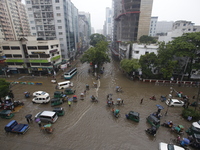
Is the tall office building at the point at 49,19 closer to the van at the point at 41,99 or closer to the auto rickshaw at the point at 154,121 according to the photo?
the van at the point at 41,99

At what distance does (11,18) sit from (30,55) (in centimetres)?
5877

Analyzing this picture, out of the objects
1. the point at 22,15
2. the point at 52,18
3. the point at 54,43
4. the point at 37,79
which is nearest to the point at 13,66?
the point at 37,79

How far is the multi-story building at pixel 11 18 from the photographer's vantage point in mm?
62094

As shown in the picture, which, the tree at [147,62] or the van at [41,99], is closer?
the van at [41,99]

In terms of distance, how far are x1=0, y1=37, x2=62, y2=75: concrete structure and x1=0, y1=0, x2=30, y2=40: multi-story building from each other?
35573 mm

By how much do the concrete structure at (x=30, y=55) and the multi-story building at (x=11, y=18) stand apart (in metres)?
35.6

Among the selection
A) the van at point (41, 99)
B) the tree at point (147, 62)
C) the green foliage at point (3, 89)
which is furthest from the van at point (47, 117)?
the tree at point (147, 62)

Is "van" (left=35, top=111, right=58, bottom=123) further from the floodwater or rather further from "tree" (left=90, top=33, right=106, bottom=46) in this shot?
"tree" (left=90, top=33, right=106, bottom=46)

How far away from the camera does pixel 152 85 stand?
28.9m

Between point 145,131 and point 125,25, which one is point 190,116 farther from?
point 125,25

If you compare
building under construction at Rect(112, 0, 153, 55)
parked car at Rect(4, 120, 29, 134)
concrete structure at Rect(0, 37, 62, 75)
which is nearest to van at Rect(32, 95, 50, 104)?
parked car at Rect(4, 120, 29, 134)

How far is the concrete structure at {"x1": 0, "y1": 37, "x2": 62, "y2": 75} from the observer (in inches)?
1371

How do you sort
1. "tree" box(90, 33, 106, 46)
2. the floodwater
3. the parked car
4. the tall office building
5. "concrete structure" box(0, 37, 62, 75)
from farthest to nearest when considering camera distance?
"tree" box(90, 33, 106, 46), the tall office building, "concrete structure" box(0, 37, 62, 75), the parked car, the floodwater

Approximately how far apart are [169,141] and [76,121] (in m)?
13.0
